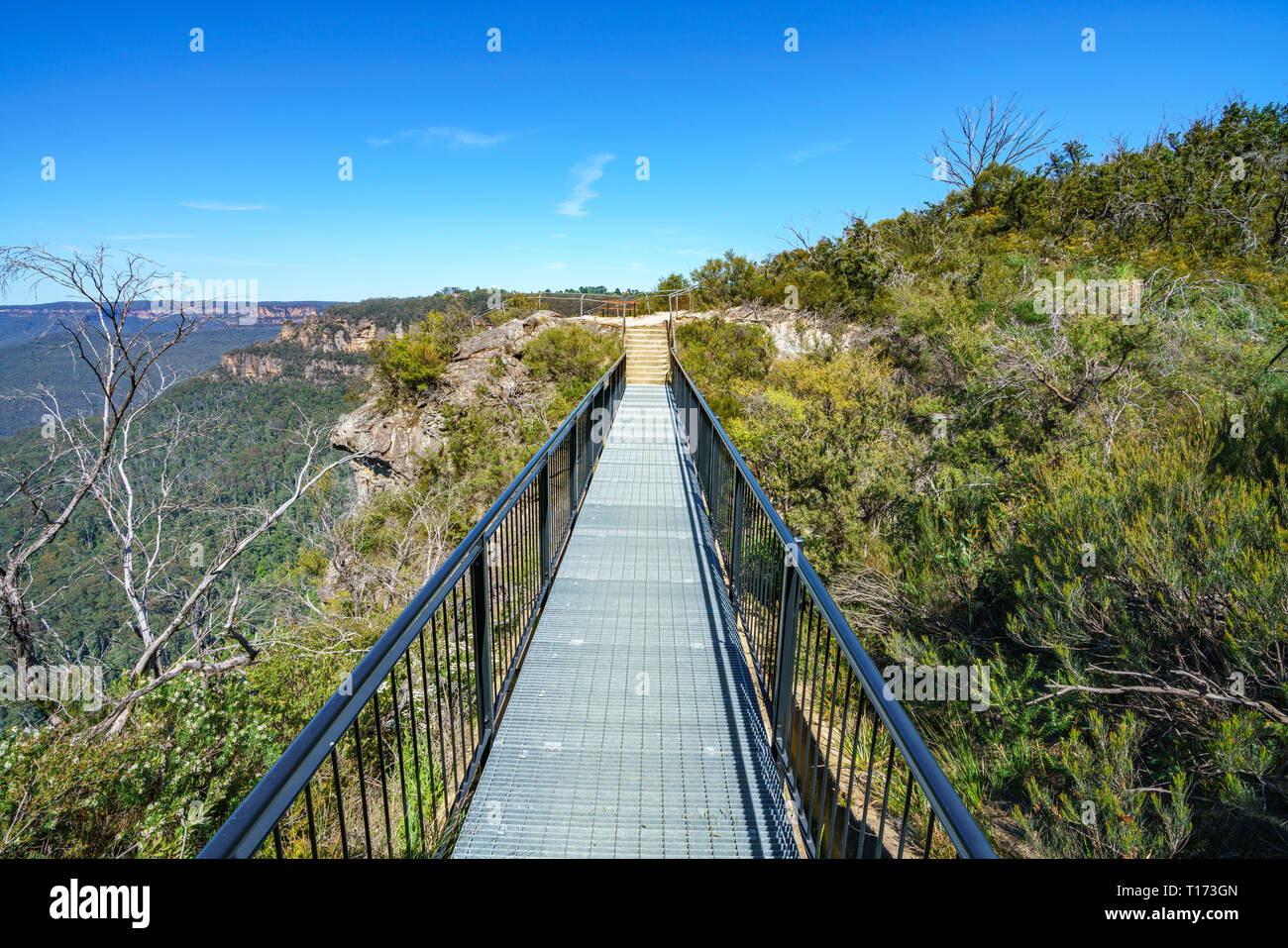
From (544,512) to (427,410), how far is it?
1768 centimetres

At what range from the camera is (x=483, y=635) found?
9.87 feet

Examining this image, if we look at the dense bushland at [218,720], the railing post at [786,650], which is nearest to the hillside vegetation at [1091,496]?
the railing post at [786,650]

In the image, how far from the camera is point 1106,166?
17984 millimetres

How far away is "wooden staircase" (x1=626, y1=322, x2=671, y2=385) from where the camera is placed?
797 inches

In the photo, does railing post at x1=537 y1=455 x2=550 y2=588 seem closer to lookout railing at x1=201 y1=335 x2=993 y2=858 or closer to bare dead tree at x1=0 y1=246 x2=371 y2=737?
lookout railing at x1=201 y1=335 x2=993 y2=858

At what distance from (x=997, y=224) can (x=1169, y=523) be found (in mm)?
17521

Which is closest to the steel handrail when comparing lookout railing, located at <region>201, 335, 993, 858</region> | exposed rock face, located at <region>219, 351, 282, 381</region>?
lookout railing, located at <region>201, 335, 993, 858</region>

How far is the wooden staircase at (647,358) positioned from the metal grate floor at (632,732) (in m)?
14.9

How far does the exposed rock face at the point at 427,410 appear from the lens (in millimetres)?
20062

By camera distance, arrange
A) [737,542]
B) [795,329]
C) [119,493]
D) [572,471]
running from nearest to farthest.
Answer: [737,542], [572,471], [119,493], [795,329]

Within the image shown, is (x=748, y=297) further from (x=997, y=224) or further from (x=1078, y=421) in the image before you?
(x=1078, y=421)

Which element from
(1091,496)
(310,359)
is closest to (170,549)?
(1091,496)

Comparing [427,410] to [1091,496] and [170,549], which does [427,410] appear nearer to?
[170,549]
